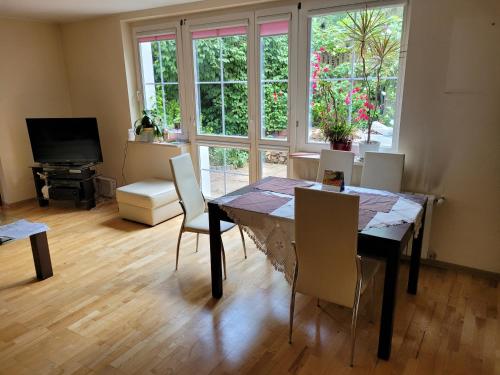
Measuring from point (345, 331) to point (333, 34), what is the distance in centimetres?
253

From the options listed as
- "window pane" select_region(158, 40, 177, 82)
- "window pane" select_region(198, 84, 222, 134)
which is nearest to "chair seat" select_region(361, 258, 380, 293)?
"window pane" select_region(198, 84, 222, 134)

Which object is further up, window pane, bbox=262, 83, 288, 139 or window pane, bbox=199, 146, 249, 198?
window pane, bbox=262, 83, 288, 139

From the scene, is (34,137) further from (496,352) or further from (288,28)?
(496,352)

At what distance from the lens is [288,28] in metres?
3.49

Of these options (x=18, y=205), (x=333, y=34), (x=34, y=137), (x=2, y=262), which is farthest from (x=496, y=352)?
(x=18, y=205)

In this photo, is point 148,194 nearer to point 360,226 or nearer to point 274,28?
point 274,28

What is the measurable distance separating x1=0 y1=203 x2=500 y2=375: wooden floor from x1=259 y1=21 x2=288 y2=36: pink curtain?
2186 mm

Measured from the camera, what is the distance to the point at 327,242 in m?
1.89

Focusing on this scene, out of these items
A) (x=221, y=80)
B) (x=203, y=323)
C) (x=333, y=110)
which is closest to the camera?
(x=203, y=323)

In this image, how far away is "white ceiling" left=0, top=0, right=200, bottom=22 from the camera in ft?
12.3

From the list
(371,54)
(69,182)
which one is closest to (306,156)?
(371,54)

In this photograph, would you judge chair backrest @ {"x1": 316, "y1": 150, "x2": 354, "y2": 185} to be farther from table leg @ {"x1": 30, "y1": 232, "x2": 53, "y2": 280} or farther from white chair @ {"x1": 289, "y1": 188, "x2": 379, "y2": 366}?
table leg @ {"x1": 30, "y1": 232, "x2": 53, "y2": 280}

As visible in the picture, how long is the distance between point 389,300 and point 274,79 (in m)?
2.55

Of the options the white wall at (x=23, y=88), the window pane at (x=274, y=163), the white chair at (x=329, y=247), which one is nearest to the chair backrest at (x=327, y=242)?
the white chair at (x=329, y=247)
